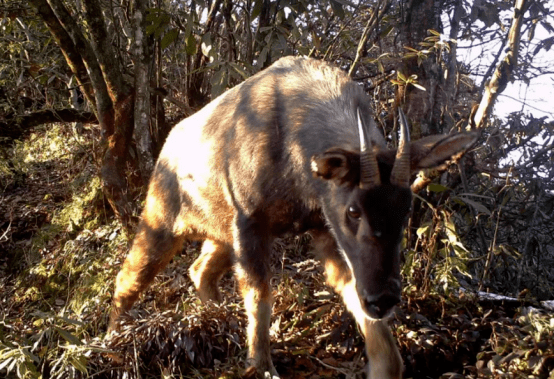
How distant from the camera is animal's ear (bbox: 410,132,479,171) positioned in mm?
3258

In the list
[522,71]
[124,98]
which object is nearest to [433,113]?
[522,71]

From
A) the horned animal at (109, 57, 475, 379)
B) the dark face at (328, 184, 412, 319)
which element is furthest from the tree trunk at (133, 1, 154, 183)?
the dark face at (328, 184, 412, 319)

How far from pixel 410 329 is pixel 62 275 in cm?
452

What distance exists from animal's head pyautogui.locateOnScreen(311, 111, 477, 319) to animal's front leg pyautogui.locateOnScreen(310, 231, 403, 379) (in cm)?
35

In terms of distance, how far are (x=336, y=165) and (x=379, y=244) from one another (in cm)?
50

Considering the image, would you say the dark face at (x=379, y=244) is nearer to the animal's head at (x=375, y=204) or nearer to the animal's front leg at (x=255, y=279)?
the animal's head at (x=375, y=204)

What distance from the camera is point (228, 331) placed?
13.1 ft

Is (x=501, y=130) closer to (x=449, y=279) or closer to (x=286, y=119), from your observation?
(x=449, y=279)

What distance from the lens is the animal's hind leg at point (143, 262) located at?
4.84 metres

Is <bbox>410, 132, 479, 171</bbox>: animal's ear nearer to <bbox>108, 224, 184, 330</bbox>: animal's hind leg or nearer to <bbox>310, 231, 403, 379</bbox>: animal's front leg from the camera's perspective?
<bbox>310, 231, 403, 379</bbox>: animal's front leg

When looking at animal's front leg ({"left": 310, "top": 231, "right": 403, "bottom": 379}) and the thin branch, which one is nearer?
animal's front leg ({"left": 310, "top": 231, "right": 403, "bottom": 379})

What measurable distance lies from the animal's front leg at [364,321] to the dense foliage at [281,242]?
10.1 inches

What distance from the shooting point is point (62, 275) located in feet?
21.7

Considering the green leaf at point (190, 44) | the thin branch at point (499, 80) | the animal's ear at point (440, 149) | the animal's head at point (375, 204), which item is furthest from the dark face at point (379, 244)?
the green leaf at point (190, 44)
